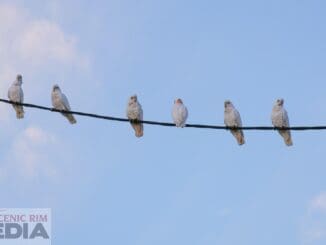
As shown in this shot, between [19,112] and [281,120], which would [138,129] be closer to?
[19,112]

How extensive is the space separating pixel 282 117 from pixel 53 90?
21.2 feet

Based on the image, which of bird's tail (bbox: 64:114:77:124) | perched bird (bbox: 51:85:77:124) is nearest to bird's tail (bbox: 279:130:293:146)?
bird's tail (bbox: 64:114:77:124)

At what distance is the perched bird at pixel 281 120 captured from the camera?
21.3 metres

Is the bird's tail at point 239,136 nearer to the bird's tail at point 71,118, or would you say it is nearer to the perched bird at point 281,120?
the perched bird at point 281,120

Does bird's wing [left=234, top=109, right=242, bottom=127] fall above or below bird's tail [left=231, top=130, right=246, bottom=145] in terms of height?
above

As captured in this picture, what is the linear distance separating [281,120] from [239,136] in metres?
1.14

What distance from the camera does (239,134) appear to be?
21.6 meters

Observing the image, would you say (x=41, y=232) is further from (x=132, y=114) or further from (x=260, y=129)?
(x=260, y=129)

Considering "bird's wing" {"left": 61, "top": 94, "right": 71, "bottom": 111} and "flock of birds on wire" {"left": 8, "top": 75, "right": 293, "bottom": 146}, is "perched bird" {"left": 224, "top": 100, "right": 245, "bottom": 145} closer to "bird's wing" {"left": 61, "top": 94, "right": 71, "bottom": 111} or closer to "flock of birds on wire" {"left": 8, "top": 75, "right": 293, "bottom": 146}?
"flock of birds on wire" {"left": 8, "top": 75, "right": 293, "bottom": 146}

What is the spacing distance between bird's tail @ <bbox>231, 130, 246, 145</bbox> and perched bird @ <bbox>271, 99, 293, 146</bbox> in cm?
88

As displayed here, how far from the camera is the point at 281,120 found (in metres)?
21.5

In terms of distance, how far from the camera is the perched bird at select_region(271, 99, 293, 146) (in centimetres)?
2134

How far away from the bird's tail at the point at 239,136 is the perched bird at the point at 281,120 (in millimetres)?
879

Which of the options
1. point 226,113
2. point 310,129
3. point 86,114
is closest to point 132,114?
point 226,113
